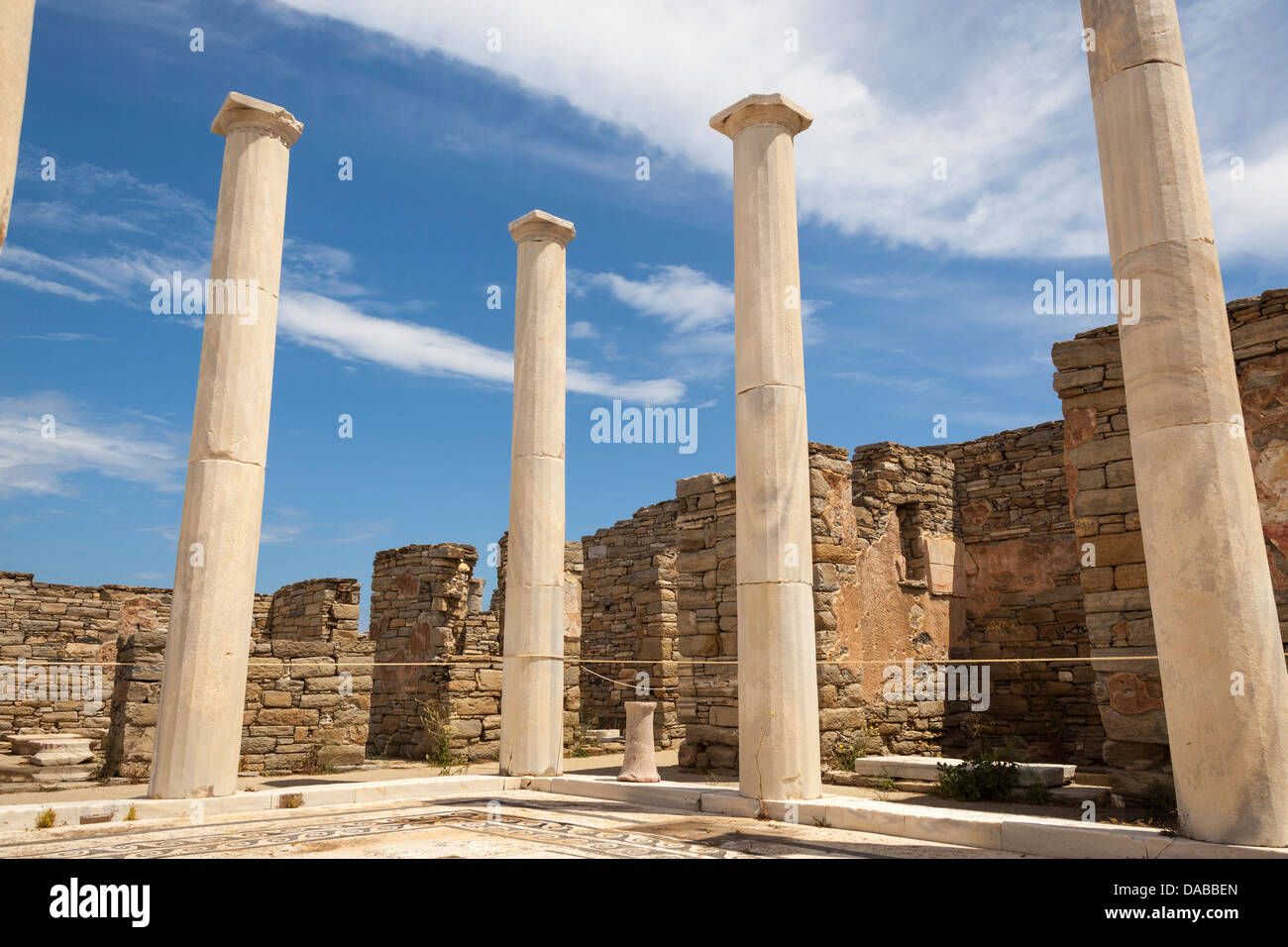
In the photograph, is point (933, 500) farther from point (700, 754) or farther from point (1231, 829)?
point (1231, 829)

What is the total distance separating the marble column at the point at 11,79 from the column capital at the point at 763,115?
5.90 meters

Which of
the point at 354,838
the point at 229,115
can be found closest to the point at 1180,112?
the point at 354,838

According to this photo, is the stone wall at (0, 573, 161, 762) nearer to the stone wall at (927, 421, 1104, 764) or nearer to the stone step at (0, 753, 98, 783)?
the stone step at (0, 753, 98, 783)

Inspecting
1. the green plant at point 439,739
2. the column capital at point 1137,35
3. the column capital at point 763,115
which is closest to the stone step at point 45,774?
the green plant at point 439,739

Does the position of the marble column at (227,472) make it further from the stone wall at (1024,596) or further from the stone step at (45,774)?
the stone wall at (1024,596)

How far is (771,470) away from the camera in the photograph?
7242 mm

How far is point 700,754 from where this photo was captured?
1116 cm

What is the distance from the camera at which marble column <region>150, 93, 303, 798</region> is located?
23.7 feet

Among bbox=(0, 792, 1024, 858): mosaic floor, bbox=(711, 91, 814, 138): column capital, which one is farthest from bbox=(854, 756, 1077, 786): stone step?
bbox=(711, 91, 814, 138): column capital

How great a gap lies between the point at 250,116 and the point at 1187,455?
834 cm

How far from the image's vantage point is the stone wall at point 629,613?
53.7ft

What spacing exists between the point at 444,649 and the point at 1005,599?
9485 millimetres

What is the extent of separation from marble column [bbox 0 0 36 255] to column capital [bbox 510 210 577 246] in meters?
7.18
